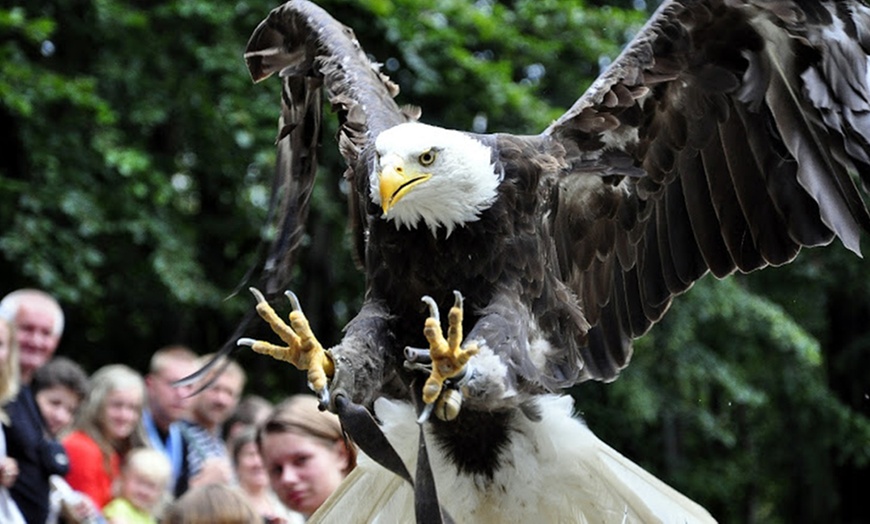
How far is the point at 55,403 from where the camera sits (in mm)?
6551

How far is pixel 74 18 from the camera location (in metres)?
9.98

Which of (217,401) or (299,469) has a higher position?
(299,469)

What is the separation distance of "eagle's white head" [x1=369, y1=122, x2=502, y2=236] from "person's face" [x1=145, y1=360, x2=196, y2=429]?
274cm

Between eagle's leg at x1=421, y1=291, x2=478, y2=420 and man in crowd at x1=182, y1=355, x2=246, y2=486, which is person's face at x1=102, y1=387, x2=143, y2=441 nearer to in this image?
man in crowd at x1=182, y1=355, x2=246, y2=486

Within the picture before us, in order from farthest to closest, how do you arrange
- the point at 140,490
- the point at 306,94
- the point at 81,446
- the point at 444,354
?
the point at 81,446, the point at 140,490, the point at 306,94, the point at 444,354

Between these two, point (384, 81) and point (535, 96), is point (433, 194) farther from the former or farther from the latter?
point (535, 96)

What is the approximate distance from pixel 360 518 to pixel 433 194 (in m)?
1.31

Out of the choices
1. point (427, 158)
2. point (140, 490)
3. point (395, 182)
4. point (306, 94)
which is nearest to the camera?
point (395, 182)

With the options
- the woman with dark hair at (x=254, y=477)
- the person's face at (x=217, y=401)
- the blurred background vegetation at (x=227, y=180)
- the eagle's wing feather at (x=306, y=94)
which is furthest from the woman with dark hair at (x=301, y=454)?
the blurred background vegetation at (x=227, y=180)

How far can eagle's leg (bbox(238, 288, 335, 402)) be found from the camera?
4.04 meters

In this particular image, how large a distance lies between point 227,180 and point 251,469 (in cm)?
447

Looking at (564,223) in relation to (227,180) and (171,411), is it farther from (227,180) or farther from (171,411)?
(227,180)

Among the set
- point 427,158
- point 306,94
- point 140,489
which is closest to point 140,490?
point 140,489

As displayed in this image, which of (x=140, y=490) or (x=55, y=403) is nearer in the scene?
(x=140, y=490)
